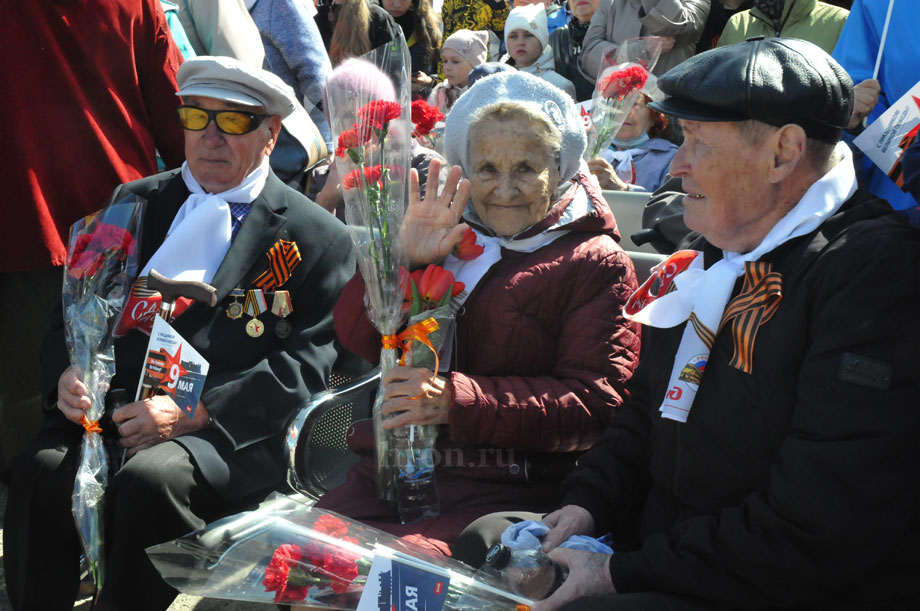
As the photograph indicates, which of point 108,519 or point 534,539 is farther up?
point 534,539

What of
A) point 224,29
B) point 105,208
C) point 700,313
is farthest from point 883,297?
point 224,29

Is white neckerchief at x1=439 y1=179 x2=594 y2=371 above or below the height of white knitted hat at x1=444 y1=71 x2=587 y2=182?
below

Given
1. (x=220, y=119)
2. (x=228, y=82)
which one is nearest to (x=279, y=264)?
(x=220, y=119)

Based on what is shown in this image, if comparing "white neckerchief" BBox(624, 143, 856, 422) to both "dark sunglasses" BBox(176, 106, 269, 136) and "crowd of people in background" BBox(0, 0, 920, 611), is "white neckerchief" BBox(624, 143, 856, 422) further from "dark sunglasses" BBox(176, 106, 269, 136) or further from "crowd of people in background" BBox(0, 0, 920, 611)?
"dark sunglasses" BBox(176, 106, 269, 136)

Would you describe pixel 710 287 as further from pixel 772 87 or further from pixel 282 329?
pixel 282 329

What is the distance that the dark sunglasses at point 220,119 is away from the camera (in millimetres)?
3090

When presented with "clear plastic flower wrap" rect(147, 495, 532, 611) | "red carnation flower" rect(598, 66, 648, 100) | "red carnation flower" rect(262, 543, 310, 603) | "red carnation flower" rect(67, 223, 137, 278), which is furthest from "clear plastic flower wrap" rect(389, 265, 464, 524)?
"red carnation flower" rect(598, 66, 648, 100)

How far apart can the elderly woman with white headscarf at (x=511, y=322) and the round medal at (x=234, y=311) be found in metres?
0.42

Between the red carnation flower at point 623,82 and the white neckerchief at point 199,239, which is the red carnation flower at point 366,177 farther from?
the red carnation flower at point 623,82

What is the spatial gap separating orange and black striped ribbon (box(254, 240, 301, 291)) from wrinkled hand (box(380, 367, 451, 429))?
0.77 m

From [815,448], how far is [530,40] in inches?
212

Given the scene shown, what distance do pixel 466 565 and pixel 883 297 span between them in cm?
108

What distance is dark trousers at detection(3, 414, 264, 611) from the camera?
2.71 m

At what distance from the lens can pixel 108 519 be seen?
9.12 ft
